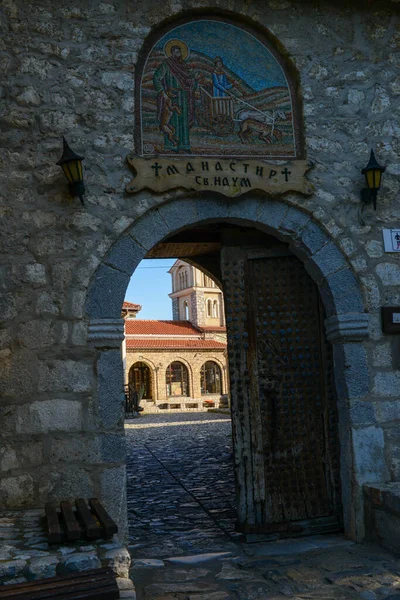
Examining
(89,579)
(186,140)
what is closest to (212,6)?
(186,140)

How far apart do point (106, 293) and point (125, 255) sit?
1.00 ft

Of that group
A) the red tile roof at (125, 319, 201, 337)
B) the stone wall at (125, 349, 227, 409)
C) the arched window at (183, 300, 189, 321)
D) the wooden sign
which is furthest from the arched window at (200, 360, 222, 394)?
the wooden sign

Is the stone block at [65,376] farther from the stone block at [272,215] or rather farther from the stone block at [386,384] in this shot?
the stone block at [386,384]

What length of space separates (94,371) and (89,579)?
1687mm

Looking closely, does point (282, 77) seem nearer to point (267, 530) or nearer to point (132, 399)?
point (267, 530)

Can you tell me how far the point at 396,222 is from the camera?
4.75 metres

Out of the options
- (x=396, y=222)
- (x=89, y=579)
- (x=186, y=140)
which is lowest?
(x=89, y=579)

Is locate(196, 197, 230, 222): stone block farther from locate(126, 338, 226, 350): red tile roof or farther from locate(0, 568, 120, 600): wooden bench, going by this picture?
locate(126, 338, 226, 350): red tile roof

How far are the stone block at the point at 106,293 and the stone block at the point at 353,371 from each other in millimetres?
1727

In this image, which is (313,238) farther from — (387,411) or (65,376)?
(65,376)

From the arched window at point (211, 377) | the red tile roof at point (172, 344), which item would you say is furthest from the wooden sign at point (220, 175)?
the arched window at point (211, 377)

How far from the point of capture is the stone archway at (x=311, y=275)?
165 inches

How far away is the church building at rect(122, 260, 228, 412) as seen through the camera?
34.1m

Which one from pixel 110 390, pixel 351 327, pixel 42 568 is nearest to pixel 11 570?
pixel 42 568
